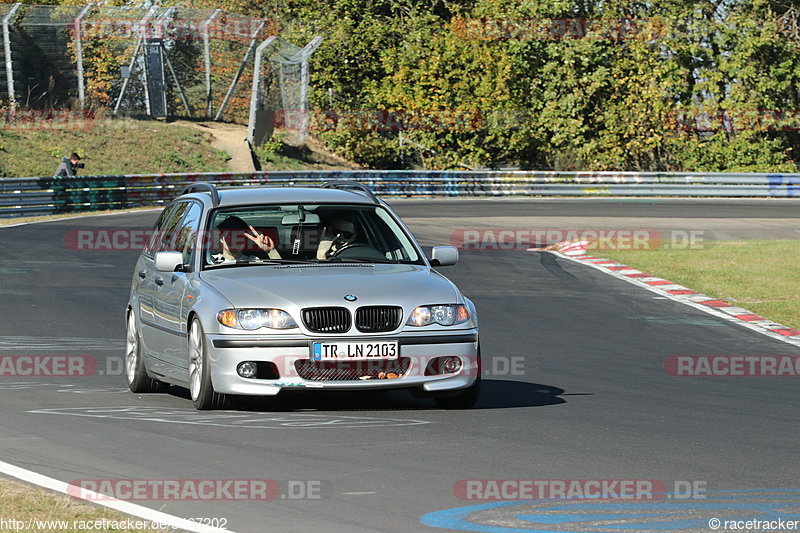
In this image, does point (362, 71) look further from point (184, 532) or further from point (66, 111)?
point (184, 532)

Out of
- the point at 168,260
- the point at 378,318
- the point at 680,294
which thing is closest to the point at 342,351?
the point at 378,318

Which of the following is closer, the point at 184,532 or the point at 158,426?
the point at 184,532

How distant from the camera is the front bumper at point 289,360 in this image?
858 cm

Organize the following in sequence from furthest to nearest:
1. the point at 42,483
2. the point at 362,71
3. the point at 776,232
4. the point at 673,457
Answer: the point at 362,71
the point at 776,232
the point at 673,457
the point at 42,483

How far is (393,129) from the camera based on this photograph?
54.5 m

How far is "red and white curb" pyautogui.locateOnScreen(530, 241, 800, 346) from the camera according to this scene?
51.8 feet

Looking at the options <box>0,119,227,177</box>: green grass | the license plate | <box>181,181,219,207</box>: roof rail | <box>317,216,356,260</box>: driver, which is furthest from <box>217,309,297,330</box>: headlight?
<box>0,119,227,177</box>: green grass

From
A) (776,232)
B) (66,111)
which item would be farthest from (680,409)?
(66,111)

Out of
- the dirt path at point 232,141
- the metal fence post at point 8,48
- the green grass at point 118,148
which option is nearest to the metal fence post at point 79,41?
the metal fence post at point 8,48

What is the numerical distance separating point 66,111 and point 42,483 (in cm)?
3952

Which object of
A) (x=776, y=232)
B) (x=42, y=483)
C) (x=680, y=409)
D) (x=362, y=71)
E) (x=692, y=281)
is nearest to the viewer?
(x=42, y=483)

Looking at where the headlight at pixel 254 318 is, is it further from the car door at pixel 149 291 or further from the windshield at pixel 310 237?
the car door at pixel 149 291

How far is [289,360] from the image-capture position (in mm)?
8586

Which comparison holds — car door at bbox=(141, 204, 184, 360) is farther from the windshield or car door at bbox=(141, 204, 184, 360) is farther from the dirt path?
the dirt path
